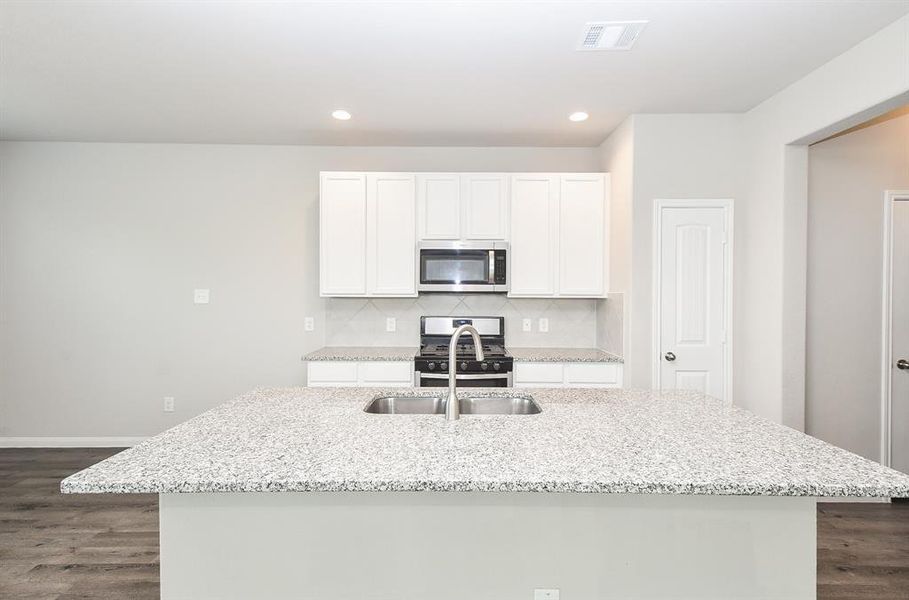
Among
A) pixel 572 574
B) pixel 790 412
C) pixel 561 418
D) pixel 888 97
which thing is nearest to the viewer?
pixel 572 574

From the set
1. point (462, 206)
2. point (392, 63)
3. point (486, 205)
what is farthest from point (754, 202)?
point (392, 63)

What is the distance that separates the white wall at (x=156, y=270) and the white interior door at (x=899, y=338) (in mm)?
2226

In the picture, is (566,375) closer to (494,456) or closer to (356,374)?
(356,374)

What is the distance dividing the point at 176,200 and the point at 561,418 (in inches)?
156

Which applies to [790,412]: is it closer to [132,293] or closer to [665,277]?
[665,277]

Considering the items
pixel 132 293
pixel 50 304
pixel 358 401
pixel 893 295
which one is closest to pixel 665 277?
pixel 893 295

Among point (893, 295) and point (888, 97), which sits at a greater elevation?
point (888, 97)

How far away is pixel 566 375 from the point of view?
12.4 feet

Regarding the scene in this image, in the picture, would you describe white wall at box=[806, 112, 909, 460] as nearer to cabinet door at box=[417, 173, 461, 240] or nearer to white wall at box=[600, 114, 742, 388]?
white wall at box=[600, 114, 742, 388]

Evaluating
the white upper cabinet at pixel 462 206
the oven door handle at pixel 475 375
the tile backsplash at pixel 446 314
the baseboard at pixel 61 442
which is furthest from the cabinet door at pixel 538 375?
the baseboard at pixel 61 442

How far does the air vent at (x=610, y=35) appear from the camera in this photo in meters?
2.35

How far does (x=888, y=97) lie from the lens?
2396mm

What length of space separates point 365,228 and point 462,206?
0.79 m

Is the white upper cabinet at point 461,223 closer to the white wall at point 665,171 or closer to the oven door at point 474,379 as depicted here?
the white wall at point 665,171
